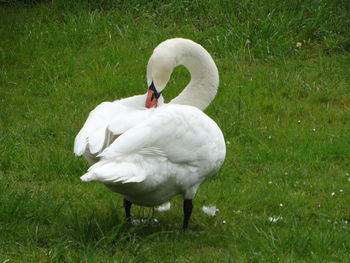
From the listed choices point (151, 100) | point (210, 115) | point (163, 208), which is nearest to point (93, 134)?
point (151, 100)

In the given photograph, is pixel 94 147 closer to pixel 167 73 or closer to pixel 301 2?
pixel 167 73

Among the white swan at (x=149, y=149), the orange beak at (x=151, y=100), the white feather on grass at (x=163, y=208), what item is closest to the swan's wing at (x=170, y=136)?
the white swan at (x=149, y=149)

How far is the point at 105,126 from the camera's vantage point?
5535 mm

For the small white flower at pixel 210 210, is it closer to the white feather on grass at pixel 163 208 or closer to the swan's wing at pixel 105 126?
the white feather on grass at pixel 163 208

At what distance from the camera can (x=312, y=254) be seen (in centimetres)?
518

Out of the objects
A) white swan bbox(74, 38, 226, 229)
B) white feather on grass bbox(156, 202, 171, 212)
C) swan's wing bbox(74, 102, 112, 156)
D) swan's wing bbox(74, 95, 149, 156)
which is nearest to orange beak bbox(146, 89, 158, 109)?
white swan bbox(74, 38, 226, 229)

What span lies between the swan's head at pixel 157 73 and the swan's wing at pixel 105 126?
0.92ft

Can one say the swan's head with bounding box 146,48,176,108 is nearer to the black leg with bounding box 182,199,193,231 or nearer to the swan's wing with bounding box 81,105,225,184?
the swan's wing with bounding box 81,105,225,184

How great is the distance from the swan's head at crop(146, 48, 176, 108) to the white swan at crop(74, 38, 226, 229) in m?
0.05

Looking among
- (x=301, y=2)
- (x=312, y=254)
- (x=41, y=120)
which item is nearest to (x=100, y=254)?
(x=312, y=254)

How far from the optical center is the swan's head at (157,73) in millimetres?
6203

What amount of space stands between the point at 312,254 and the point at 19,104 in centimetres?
446

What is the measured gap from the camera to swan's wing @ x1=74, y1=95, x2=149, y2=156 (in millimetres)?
5383

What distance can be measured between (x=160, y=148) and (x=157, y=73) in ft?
3.57
